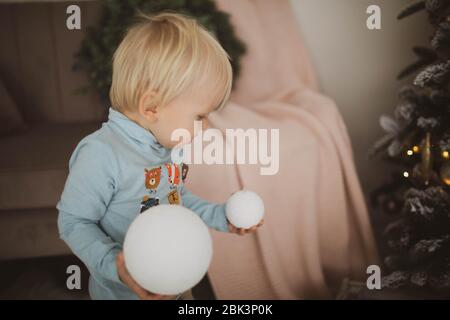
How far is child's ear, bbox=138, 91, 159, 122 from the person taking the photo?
2.98 feet

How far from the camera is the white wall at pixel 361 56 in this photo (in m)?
1.10

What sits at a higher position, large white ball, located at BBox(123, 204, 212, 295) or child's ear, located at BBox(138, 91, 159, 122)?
child's ear, located at BBox(138, 91, 159, 122)

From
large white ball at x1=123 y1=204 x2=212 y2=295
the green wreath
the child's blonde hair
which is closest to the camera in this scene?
large white ball at x1=123 y1=204 x2=212 y2=295

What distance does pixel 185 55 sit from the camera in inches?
35.2

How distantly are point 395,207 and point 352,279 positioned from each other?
0.70ft

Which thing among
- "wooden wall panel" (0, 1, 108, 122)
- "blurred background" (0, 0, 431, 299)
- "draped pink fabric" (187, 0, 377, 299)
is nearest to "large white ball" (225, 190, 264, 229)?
"draped pink fabric" (187, 0, 377, 299)

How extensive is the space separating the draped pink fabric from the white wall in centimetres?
3

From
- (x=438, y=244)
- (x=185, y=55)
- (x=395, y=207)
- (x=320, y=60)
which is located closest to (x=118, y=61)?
(x=185, y=55)

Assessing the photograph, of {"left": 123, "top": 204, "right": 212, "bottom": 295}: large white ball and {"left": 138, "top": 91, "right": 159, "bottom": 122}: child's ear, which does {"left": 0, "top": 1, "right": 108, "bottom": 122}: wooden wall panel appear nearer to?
{"left": 138, "top": 91, "right": 159, "bottom": 122}: child's ear

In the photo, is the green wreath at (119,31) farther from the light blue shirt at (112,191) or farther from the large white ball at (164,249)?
the large white ball at (164,249)

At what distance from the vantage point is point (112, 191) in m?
0.90

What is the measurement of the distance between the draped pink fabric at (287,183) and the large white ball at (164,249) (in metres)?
0.29

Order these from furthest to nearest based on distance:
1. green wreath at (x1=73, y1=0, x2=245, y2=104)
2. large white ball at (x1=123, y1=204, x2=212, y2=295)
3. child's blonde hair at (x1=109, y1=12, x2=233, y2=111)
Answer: green wreath at (x1=73, y1=0, x2=245, y2=104) < child's blonde hair at (x1=109, y1=12, x2=233, y2=111) < large white ball at (x1=123, y1=204, x2=212, y2=295)

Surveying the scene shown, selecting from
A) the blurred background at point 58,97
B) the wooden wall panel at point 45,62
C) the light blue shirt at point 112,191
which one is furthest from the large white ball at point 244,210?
the wooden wall panel at point 45,62
